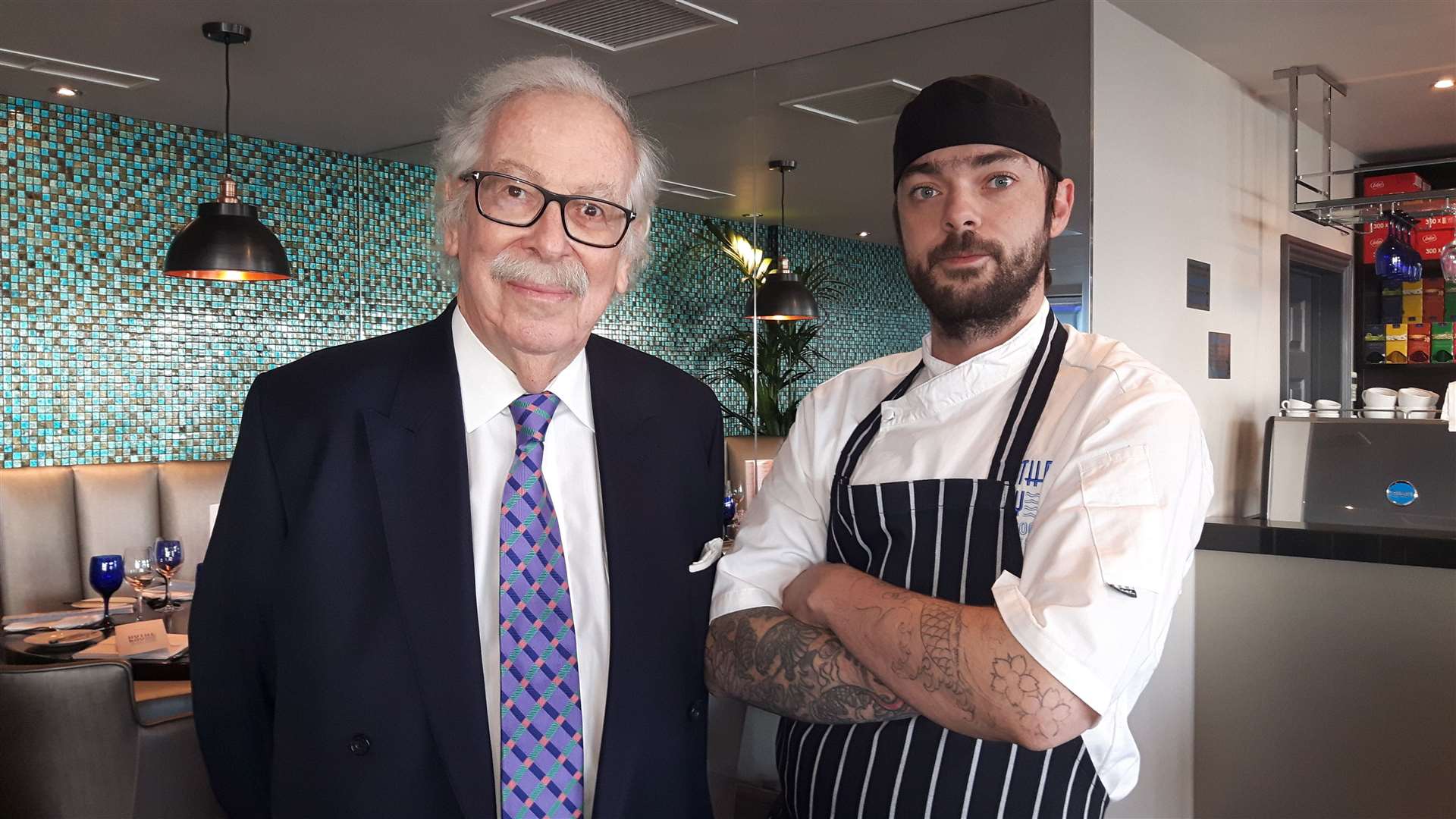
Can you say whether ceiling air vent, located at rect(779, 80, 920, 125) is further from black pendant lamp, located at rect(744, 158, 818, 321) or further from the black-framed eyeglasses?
the black-framed eyeglasses

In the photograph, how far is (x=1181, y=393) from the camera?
4.47 feet

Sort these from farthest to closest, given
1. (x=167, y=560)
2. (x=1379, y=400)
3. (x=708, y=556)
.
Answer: (x=1379, y=400)
(x=167, y=560)
(x=708, y=556)

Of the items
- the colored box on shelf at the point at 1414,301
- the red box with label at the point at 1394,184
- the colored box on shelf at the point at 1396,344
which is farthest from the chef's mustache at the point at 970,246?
the colored box on shelf at the point at 1414,301

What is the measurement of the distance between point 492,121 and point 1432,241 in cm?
633

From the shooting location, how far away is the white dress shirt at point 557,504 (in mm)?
1307

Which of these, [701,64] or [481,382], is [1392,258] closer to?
[701,64]

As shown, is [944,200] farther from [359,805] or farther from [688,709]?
[359,805]

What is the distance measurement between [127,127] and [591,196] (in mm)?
5085

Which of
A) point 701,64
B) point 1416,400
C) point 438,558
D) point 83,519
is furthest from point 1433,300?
point 83,519

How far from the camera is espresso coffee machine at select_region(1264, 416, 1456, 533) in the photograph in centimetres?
380

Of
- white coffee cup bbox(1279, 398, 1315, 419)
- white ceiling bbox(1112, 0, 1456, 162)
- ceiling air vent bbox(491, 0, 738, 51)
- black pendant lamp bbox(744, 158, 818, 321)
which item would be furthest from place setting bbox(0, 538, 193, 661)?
white coffee cup bbox(1279, 398, 1315, 419)

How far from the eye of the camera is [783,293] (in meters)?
4.43

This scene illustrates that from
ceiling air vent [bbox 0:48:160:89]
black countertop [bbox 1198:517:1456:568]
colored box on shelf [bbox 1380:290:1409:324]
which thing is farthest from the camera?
colored box on shelf [bbox 1380:290:1409:324]

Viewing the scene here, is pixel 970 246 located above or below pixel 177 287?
below
